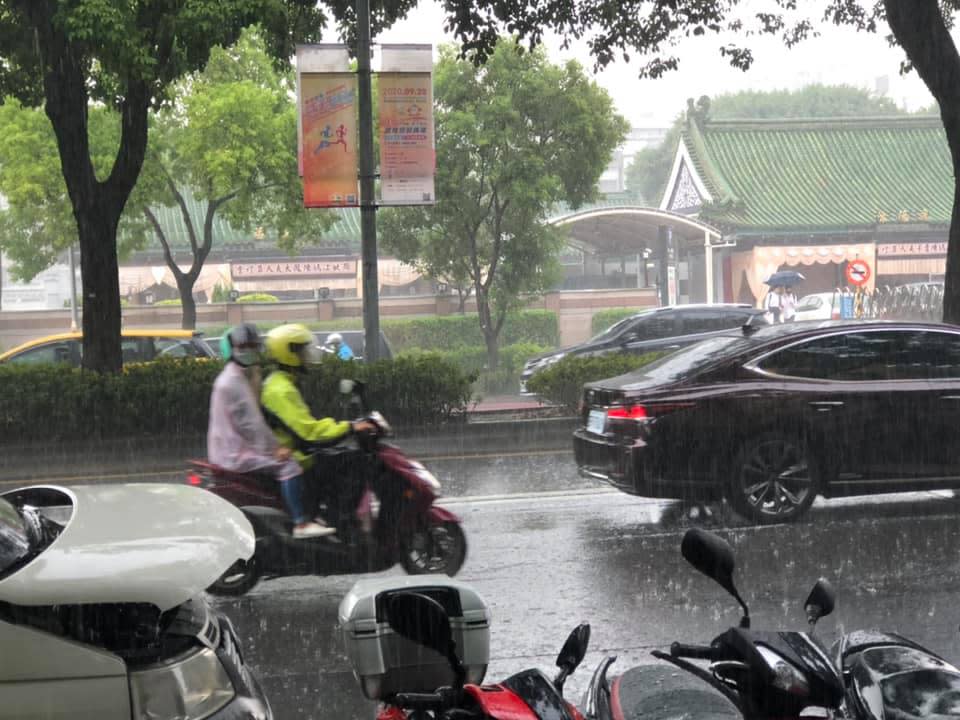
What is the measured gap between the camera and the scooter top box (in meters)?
2.68

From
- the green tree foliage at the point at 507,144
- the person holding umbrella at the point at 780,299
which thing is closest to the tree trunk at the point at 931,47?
the green tree foliage at the point at 507,144

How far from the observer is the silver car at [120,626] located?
9.73 ft

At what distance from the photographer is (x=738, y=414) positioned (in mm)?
8992

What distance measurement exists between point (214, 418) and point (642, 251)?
33511mm

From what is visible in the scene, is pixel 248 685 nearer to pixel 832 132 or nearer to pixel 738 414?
pixel 738 414

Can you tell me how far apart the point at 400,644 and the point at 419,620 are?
1.35ft

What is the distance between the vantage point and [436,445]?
46.9 feet

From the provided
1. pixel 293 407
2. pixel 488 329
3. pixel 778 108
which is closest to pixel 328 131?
pixel 293 407

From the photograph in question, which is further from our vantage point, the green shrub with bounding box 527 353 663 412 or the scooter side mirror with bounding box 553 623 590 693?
the green shrub with bounding box 527 353 663 412

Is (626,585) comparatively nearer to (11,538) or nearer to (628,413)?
(628,413)

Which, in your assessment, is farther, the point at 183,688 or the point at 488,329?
the point at 488,329

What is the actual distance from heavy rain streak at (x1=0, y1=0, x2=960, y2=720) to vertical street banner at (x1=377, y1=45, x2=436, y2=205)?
1.4 inches

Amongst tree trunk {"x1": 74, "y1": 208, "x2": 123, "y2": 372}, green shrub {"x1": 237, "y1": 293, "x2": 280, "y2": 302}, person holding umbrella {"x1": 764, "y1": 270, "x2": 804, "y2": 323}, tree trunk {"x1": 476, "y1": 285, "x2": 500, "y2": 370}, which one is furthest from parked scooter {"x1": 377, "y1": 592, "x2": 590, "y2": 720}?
green shrub {"x1": 237, "y1": 293, "x2": 280, "y2": 302}

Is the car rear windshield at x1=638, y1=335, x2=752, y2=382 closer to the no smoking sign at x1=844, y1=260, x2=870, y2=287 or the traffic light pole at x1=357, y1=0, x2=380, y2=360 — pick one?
the traffic light pole at x1=357, y1=0, x2=380, y2=360
